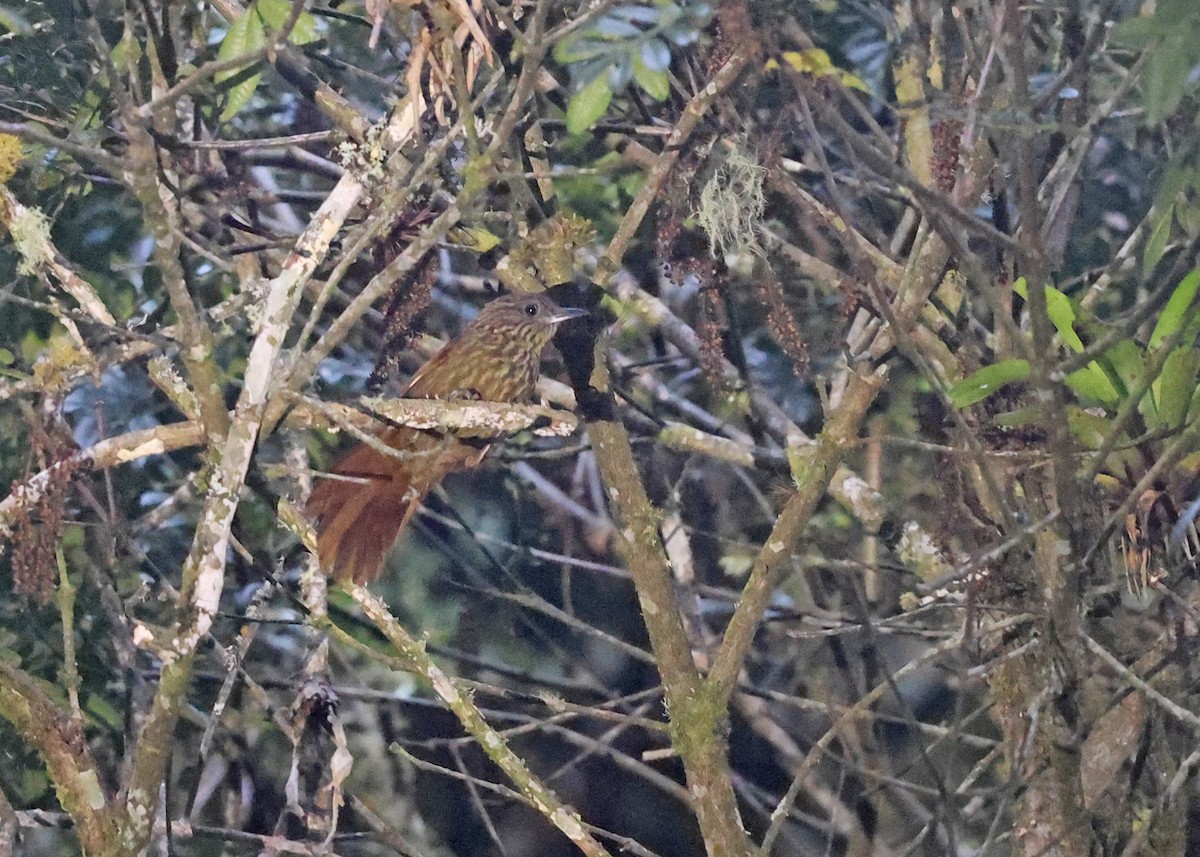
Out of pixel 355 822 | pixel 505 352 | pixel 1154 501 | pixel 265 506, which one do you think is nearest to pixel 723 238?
pixel 505 352

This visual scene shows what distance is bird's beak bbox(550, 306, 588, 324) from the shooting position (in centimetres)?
161

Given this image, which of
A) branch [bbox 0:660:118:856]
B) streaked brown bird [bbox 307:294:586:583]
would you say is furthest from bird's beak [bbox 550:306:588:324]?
branch [bbox 0:660:118:856]

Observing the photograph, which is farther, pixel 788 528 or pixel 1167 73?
pixel 788 528

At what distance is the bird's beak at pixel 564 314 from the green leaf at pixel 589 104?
26 cm

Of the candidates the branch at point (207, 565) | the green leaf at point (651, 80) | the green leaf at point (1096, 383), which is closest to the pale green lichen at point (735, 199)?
the green leaf at point (651, 80)

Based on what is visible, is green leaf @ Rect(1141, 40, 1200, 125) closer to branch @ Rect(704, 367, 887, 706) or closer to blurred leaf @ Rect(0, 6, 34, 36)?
branch @ Rect(704, 367, 887, 706)

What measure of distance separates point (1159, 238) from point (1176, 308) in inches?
3.9

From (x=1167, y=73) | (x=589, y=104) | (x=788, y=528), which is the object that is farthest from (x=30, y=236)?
(x=1167, y=73)

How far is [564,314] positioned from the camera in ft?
5.28

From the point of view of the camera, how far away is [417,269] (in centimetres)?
164

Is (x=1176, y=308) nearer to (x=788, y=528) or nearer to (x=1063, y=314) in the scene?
(x=1063, y=314)

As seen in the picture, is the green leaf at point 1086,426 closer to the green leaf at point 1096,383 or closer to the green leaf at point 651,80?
the green leaf at point 1096,383

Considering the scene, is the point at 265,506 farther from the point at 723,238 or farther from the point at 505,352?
the point at 723,238

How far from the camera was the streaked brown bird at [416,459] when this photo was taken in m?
1.59
